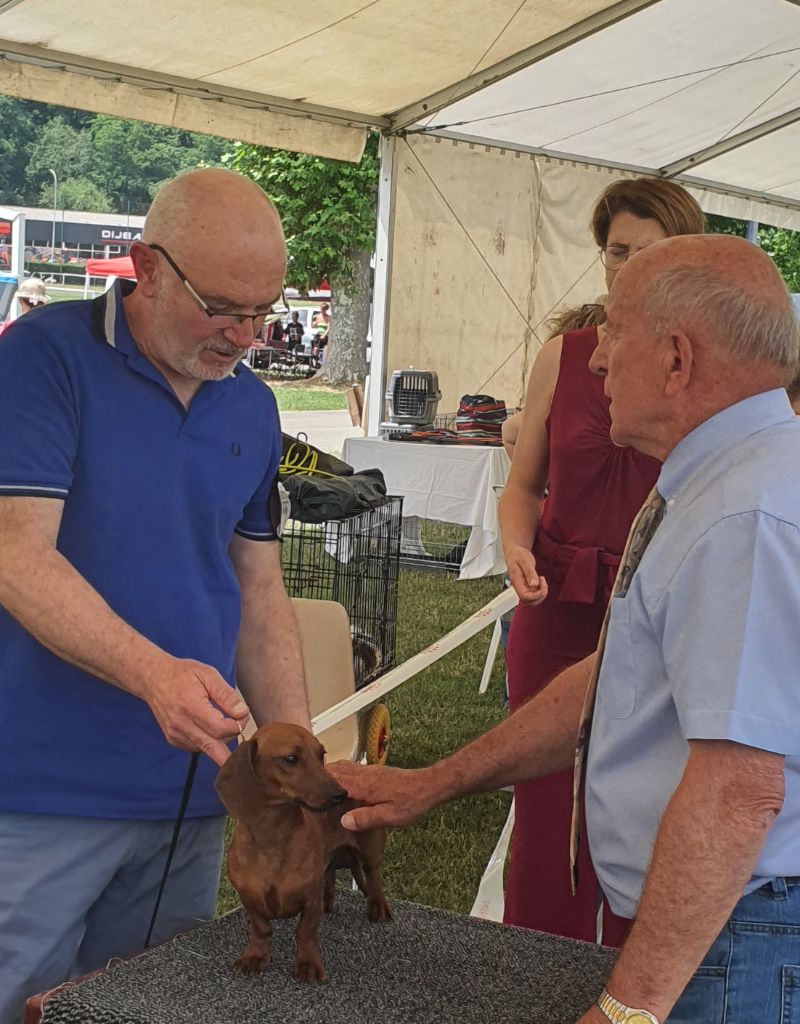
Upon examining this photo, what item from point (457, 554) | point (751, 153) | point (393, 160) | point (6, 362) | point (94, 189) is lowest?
point (457, 554)

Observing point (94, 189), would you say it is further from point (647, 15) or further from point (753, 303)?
point (753, 303)

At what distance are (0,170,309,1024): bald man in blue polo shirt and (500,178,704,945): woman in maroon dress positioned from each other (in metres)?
0.98

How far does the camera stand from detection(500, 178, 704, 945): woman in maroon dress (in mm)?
2623

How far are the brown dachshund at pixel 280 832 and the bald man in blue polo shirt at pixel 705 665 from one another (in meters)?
0.36

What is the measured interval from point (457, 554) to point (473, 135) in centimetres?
354

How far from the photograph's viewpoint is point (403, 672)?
2980 millimetres

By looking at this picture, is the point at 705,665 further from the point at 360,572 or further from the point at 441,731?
the point at 441,731

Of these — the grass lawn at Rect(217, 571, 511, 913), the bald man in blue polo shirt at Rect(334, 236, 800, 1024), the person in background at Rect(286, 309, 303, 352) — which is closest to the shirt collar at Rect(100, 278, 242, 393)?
the bald man in blue polo shirt at Rect(334, 236, 800, 1024)

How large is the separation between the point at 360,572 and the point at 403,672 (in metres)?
2.41

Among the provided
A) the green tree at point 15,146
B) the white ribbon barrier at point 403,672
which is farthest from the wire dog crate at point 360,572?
the green tree at point 15,146

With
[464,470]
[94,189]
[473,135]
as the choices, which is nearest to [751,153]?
[473,135]

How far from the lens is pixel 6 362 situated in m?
1.70

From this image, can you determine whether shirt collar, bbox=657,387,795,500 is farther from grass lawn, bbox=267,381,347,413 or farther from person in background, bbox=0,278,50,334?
grass lawn, bbox=267,381,347,413

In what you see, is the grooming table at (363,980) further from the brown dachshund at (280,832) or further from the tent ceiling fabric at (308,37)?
the tent ceiling fabric at (308,37)
